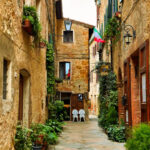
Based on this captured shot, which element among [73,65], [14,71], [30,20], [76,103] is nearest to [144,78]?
[30,20]

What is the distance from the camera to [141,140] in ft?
16.7

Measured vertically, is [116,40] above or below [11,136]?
above

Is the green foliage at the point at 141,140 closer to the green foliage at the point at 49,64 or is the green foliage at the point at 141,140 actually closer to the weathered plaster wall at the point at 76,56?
the green foliage at the point at 49,64

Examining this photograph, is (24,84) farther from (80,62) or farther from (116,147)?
(80,62)

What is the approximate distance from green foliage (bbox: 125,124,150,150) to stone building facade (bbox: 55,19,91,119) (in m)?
14.4

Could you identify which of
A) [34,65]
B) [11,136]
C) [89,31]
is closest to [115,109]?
[34,65]

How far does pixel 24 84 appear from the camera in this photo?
7289 millimetres

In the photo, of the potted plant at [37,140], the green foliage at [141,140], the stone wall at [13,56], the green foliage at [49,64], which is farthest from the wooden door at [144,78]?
the green foliage at [49,64]

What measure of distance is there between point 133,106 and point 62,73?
36.9 feet

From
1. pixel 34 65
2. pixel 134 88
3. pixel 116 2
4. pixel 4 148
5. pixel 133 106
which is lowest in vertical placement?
pixel 4 148

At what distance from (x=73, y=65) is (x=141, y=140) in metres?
15.1

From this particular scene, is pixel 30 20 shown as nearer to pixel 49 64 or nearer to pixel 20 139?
pixel 20 139

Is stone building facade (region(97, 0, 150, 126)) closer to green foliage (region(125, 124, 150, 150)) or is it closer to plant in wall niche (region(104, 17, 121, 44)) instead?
plant in wall niche (region(104, 17, 121, 44))

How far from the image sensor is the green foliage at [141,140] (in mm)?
4938
